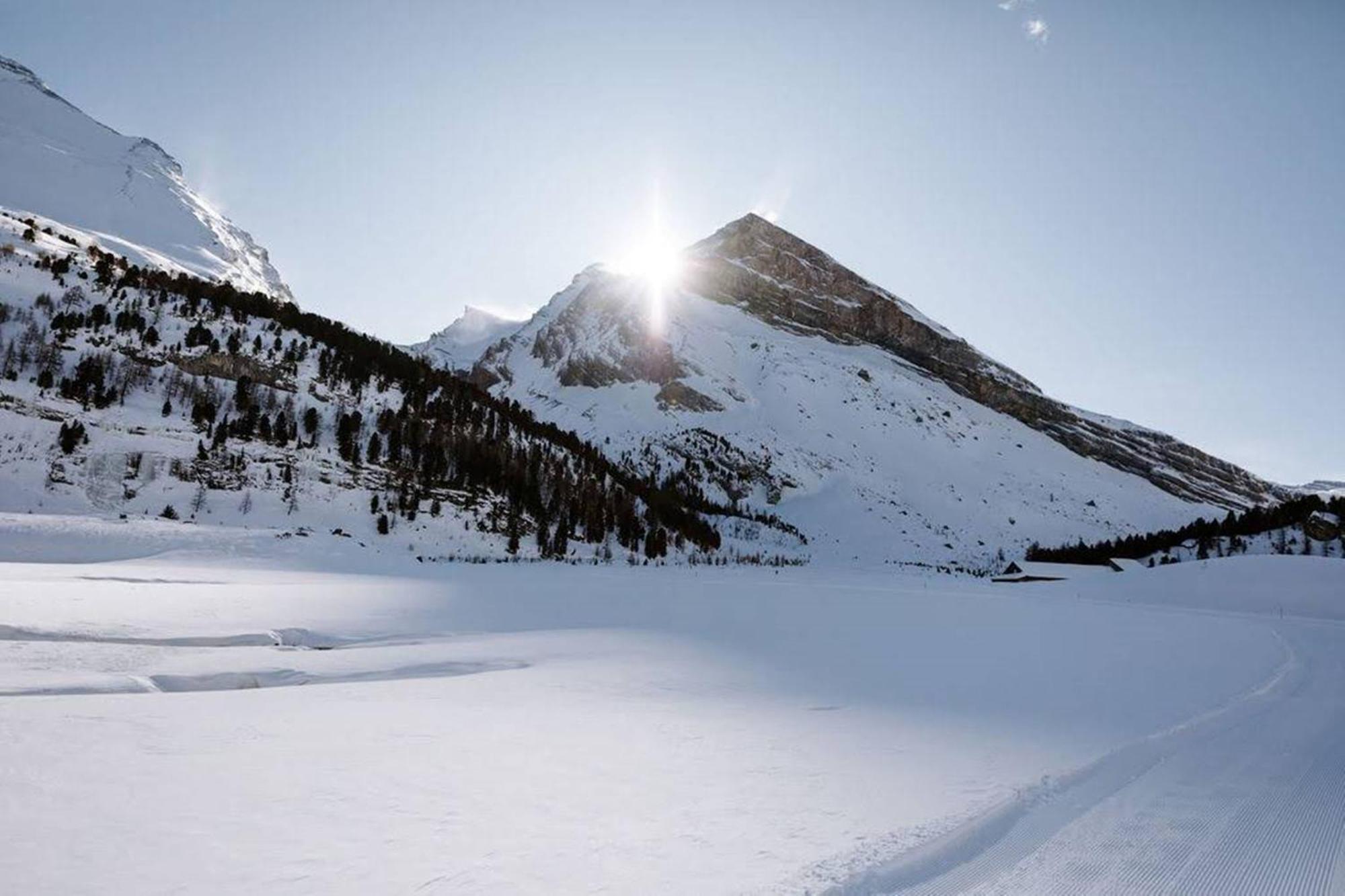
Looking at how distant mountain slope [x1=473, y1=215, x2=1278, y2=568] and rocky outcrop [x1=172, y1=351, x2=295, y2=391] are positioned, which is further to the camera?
distant mountain slope [x1=473, y1=215, x2=1278, y2=568]

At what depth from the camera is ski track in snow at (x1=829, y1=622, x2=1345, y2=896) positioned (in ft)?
15.5

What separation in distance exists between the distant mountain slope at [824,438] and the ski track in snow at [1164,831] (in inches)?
3990

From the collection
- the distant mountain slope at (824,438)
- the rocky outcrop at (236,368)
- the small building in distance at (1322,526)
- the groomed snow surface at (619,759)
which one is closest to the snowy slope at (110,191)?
the distant mountain slope at (824,438)

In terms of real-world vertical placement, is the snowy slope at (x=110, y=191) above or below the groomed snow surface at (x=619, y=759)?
above

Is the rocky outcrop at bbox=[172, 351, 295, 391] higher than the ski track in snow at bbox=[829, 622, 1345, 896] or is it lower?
higher

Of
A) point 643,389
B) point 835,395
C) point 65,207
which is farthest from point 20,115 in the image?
point 835,395

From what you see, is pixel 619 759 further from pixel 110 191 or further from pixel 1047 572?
pixel 110 191

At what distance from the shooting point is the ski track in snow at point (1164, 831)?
471 centimetres

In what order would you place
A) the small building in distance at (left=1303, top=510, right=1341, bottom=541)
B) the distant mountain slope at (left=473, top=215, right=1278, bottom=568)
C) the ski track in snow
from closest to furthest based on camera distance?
the ski track in snow < the small building in distance at (left=1303, top=510, right=1341, bottom=541) < the distant mountain slope at (left=473, top=215, right=1278, bottom=568)

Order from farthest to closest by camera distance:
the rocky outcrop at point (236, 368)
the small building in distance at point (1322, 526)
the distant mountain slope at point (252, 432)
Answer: the small building in distance at point (1322, 526) < the rocky outcrop at point (236, 368) < the distant mountain slope at point (252, 432)

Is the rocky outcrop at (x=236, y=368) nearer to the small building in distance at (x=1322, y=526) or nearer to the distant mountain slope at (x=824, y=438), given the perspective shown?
the distant mountain slope at (x=824, y=438)

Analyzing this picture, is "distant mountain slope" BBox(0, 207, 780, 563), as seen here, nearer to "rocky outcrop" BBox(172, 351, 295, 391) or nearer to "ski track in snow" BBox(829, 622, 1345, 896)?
"rocky outcrop" BBox(172, 351, 295, 391)

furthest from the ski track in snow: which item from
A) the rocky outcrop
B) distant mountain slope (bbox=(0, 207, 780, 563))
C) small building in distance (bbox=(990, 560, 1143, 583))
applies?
small building in distance (bbox=(990, 560, 1143, 583))

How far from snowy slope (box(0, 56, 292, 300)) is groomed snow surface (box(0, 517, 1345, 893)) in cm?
12534
